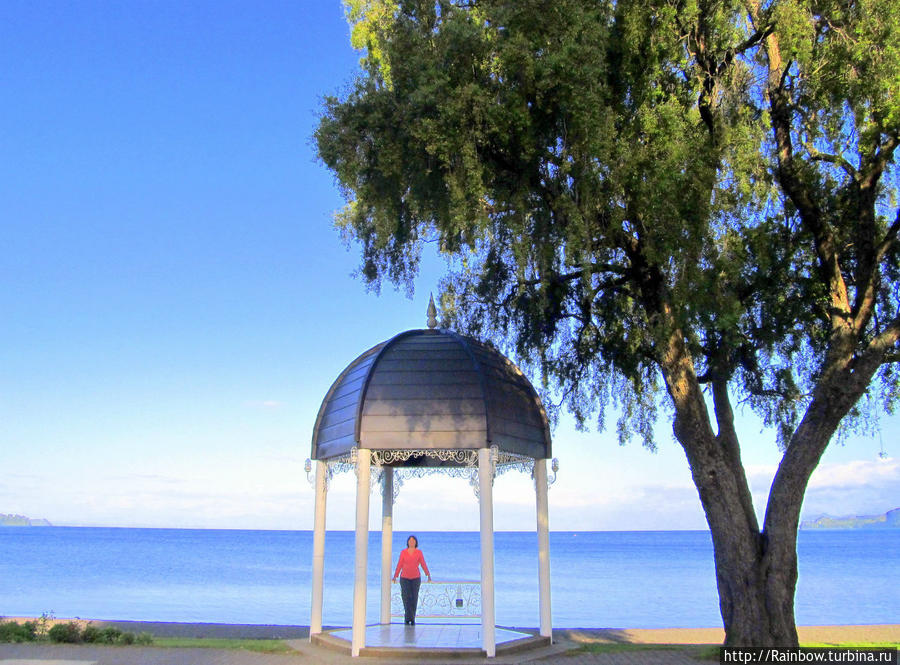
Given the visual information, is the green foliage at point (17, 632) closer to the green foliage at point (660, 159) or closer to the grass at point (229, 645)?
the grass at point (229, 645)

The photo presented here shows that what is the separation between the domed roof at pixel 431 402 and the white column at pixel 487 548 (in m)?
0.35

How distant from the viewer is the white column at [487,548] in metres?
10.9

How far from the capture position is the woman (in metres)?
13.7

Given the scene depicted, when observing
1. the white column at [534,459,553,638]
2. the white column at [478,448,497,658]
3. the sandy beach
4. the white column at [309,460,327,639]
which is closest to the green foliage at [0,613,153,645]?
the sandy beach

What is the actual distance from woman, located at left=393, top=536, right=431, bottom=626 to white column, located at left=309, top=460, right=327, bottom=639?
4.93ft

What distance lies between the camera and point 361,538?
37.3 feet

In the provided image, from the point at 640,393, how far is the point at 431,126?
6.05m

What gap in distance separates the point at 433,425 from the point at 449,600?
4132mm

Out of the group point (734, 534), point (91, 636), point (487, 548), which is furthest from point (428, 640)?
point (91, 636)

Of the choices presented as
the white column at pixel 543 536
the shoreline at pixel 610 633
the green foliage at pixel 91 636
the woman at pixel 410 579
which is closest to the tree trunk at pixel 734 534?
the white column at pixel 543 536

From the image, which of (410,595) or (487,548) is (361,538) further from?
(410,595)

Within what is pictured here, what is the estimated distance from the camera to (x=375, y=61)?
12.6m

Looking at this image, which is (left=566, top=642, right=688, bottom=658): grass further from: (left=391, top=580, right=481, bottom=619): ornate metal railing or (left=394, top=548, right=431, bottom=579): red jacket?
(left=394, top=548, right=431, bottom=579): red jacket

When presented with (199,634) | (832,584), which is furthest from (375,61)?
(832,584)
